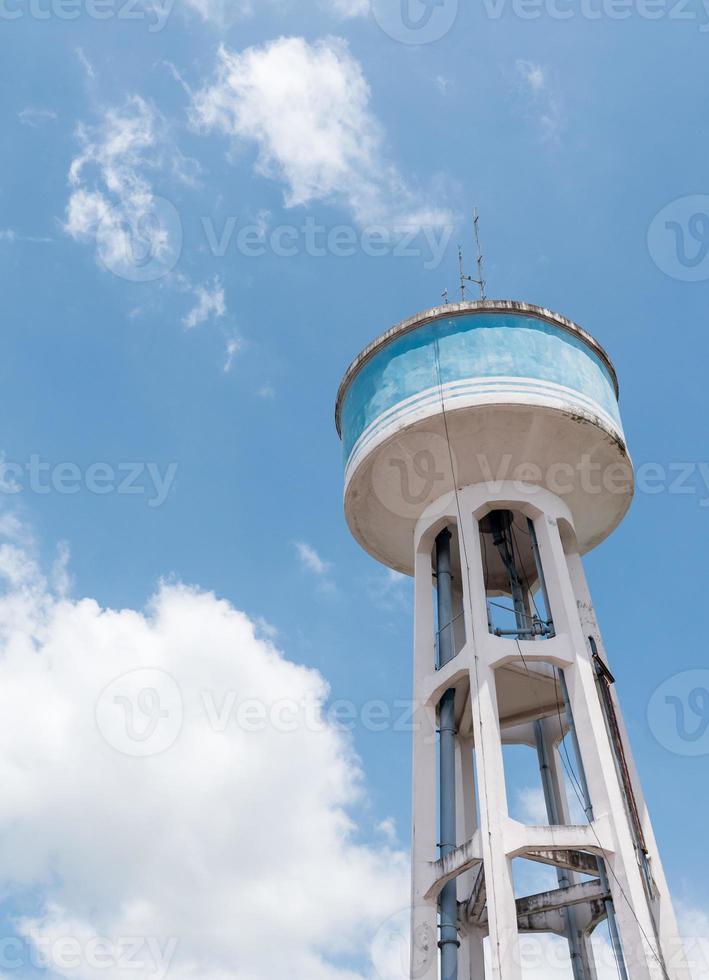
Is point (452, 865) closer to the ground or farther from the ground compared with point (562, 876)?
closer to the ground

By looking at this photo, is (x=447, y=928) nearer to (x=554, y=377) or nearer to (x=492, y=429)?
(x=492, y=429)

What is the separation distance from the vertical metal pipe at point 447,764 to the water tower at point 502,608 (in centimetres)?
3

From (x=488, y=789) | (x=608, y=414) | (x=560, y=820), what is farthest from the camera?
(x=608, y=414)

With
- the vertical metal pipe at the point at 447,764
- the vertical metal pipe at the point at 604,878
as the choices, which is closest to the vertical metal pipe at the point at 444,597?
the vertical metal pipe at the point at 447,764

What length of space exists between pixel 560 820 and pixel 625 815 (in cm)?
258

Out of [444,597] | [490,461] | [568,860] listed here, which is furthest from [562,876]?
[490,461]

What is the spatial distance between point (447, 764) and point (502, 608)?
2540 mm

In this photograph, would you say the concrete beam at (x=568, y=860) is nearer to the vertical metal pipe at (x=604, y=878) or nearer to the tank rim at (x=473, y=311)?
the vertical metal pipe at (x=604, y=878)

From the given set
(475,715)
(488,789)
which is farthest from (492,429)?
(488,789)

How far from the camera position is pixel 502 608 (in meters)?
14.4

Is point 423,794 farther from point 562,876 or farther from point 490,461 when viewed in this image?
point 490,461

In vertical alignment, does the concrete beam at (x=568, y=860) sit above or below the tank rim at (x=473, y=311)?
below

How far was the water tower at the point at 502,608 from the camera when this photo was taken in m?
11.6

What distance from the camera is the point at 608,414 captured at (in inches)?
607
